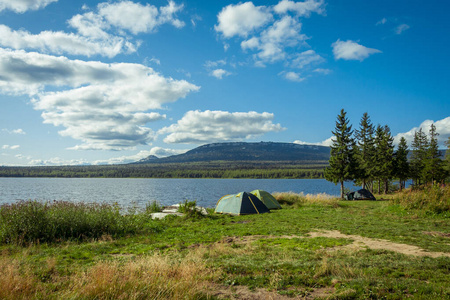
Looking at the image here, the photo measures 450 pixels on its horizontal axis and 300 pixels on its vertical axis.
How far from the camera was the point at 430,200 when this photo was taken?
17078 millimetres

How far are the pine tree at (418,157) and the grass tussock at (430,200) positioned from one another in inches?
1475

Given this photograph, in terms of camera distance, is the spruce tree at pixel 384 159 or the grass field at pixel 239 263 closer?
the grass field at pixel 239 263

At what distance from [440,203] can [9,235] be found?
23.3 meters

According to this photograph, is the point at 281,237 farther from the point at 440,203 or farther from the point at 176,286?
the point at 440,203

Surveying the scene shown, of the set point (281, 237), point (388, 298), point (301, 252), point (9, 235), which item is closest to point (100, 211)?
point (9, 235)

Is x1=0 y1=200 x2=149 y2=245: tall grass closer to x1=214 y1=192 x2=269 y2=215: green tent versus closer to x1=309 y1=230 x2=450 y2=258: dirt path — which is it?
x1=214 y1=192 x2=269 y2=215: green tent

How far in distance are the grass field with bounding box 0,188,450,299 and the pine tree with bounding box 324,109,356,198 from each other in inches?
954

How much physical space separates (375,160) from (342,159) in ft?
28.7

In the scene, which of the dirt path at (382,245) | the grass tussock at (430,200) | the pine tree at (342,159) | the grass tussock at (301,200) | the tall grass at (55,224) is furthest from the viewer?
the pine tree at (342,159)

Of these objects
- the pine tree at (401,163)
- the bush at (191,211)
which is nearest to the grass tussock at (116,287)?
the bush at (191,211)

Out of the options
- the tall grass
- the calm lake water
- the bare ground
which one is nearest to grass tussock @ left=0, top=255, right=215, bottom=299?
the bare ground

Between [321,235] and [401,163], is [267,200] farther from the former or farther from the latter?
[401,163]

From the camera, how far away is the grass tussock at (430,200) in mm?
16394

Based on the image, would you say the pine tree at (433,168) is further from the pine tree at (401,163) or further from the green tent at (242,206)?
the green tent at (242,206)
